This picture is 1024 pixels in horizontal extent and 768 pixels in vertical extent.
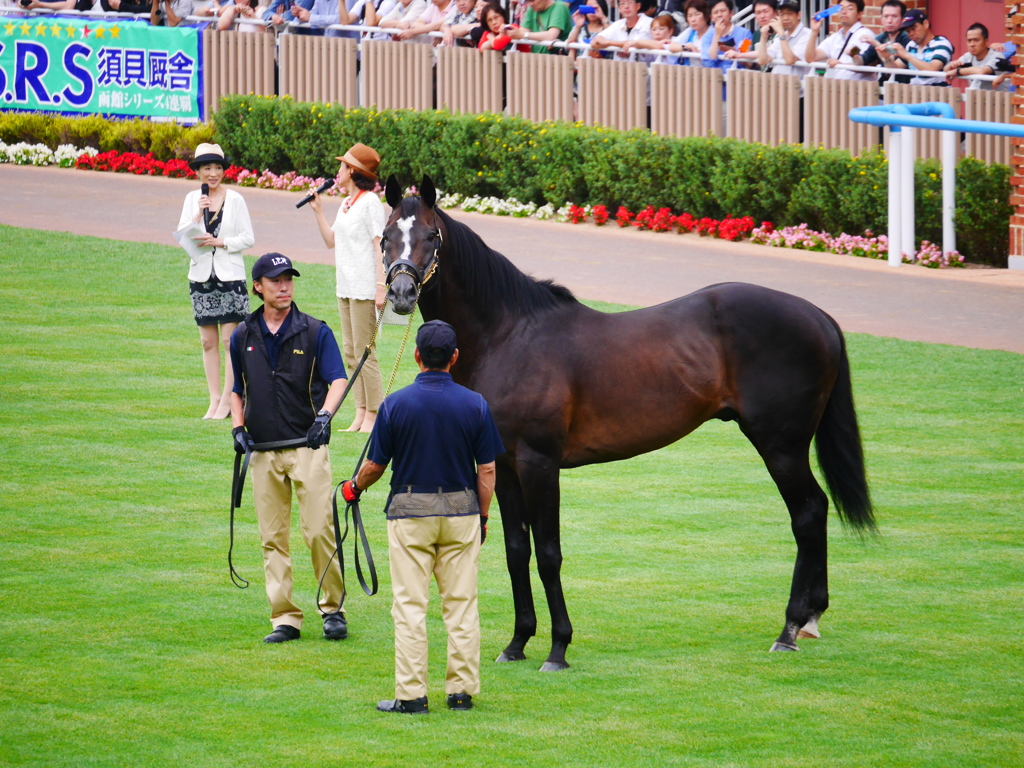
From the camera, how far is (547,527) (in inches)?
279

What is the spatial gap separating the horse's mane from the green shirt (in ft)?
50.1

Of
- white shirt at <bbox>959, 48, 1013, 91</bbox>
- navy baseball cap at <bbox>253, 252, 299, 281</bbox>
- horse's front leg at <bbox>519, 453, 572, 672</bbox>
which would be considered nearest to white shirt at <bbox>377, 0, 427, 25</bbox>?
white shirt at <bbox>959, 48, 1013, 91</bbox>

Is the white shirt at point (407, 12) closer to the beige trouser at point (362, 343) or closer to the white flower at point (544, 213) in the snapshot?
the white flower at point (544, 213)

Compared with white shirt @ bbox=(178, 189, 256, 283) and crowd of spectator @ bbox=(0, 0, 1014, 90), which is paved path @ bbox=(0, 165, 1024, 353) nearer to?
crowd of spectator @ bbox=(0, 0, 1014, 90)

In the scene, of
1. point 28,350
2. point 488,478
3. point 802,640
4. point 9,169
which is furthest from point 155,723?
point 9,169

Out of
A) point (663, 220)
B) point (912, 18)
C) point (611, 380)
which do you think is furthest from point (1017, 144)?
point (611, 380)

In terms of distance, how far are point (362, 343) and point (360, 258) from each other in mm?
710

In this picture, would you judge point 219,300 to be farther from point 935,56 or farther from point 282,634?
point 935,56

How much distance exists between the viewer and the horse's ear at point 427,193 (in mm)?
6925

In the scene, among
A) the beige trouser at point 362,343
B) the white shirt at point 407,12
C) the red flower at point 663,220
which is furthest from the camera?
the white shirt at point 407,12

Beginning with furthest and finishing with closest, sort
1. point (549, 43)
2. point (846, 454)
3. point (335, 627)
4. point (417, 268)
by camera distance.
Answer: point (549, 43)
point (846, 454)
point (335, 627)
point (417, 268)

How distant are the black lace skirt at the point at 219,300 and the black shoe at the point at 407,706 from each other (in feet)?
19.3

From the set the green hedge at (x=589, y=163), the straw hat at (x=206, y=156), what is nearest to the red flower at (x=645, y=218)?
the green hedge at (x=589, y=163)

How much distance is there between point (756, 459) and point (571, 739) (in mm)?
5426
